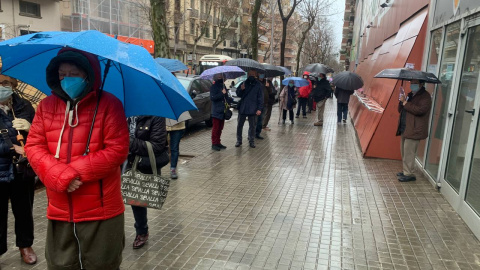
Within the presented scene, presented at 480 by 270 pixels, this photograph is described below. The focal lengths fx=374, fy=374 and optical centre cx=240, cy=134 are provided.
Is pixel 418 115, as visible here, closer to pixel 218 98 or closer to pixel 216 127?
pixel 218 98

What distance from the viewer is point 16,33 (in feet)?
83.4

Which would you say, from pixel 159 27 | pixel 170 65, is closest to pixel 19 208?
pixel 170 65

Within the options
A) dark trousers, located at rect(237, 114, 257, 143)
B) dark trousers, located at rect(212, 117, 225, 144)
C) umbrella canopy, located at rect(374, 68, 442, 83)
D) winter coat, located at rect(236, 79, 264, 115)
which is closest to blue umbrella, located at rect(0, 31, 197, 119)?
umbrella canopy, located at rect(374, 68, 442, 83)

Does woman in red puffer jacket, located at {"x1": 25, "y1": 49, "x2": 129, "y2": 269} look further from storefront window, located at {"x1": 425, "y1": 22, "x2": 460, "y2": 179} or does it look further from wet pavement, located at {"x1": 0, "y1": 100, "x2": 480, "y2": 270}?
storefront window, located at {"x1": 425, "y1": 22, "x2": 460, "y2": 179}

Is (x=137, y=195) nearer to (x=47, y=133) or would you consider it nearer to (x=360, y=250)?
(x=47, y=133)

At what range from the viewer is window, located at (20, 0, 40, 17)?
2620cm

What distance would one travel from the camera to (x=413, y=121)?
632 cm

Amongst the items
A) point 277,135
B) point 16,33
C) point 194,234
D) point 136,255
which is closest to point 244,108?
point 277,135

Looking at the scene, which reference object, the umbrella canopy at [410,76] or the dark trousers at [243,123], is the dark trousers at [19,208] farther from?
the dark trousers at [243,123]

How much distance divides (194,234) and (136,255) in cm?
74

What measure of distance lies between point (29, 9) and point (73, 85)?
29564 mm

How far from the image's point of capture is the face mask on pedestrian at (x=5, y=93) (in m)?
3.16

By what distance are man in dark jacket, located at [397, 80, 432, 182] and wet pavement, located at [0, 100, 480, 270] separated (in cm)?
38

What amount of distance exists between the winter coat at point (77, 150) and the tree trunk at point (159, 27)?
8019 mm
